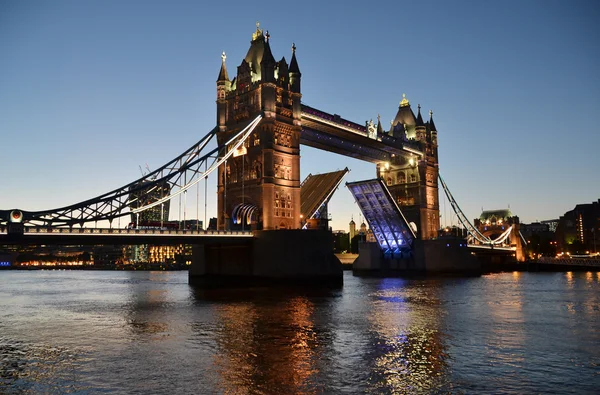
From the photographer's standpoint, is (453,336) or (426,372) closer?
(426,372)

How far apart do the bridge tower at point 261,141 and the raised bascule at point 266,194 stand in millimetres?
116

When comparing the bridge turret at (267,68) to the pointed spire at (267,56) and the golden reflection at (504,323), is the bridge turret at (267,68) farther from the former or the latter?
the golden reflection at (504,323)

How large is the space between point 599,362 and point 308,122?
4988 cm

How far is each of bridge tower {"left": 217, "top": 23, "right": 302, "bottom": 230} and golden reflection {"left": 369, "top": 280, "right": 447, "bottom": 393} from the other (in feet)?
78.5

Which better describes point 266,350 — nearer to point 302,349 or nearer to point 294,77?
point 302,349

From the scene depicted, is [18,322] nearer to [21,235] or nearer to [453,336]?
[21,235]

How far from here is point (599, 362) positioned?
1755 cm

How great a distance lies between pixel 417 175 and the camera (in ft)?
298

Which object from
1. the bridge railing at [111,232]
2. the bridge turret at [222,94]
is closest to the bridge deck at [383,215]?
the bridge turret at [222,94]

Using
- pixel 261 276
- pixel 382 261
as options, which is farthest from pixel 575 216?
pixel 261 276

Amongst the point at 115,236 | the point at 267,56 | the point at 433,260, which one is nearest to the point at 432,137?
the point at 433,260

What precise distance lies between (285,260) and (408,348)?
104 ft

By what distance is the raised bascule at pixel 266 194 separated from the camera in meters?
48.9

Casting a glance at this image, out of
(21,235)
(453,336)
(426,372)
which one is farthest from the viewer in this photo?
(21,235)
